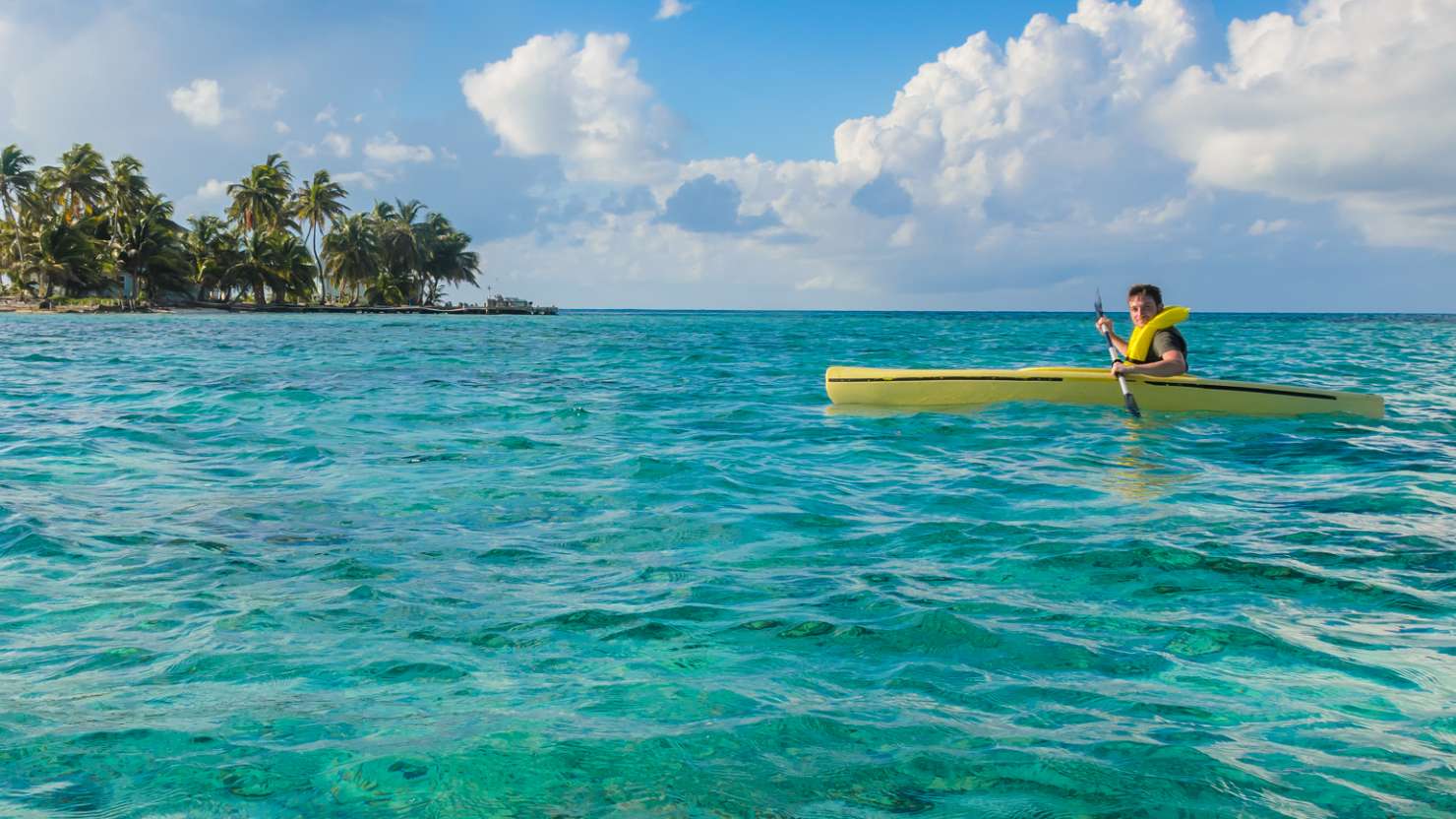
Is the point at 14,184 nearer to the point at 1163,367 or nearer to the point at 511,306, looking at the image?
the point at 511,306

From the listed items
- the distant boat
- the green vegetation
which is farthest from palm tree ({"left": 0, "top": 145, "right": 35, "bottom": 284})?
the distant boat

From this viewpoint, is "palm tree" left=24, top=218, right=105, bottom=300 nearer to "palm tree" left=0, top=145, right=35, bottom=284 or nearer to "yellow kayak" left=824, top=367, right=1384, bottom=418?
"palm tree" left=0, top=145, right=35, bottom=284

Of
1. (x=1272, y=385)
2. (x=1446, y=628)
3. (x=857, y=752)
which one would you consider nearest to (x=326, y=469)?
(x=857, y=752)

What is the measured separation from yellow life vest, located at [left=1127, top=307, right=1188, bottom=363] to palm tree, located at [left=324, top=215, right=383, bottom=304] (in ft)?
248

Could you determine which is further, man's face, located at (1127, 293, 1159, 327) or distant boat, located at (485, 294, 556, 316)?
distant boat, located at (485, 294, 556, 316)

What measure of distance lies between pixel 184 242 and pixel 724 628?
76.6 meters

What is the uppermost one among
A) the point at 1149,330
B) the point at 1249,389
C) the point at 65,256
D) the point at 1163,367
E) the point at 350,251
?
the point at 350,251

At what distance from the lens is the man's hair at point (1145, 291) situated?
1079cm

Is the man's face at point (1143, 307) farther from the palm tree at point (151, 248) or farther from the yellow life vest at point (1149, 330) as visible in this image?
the palm tree at point (151, 248)

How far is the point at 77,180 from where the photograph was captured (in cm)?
6091

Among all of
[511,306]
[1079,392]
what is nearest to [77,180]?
[511,306]

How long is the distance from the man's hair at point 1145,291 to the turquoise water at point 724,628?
2.04 meters

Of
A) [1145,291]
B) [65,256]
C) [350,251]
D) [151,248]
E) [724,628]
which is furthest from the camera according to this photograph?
[350,251]

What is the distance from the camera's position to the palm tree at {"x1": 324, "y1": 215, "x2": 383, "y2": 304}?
7656cm
